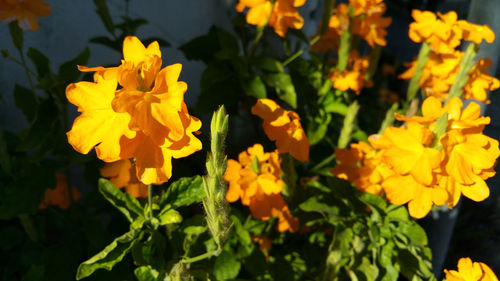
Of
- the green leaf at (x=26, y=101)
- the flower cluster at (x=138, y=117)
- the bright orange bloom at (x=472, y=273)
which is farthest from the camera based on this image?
the green leaf at (x=26, y=101)

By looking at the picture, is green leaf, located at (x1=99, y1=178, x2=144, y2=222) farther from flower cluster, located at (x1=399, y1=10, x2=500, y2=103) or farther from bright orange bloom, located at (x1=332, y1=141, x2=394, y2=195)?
flower cluster, located at (x1=399, y1=10, x2=500, y2=103)

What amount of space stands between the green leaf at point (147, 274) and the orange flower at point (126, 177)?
0.87 ft

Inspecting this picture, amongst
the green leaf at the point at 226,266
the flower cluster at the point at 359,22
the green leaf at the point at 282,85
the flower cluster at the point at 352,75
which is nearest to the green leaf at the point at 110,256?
the green leaf at the point at 226,266

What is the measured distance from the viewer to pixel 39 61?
1397 millimetres

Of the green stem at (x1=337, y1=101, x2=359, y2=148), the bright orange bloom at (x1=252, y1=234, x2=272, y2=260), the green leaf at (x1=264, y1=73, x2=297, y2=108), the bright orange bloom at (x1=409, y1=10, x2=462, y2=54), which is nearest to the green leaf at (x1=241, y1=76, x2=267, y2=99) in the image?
the green leaf at (x1=264, y1=73, x2=297, y2=108)

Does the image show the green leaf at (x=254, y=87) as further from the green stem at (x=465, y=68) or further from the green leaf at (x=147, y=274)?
the green leaf at (x=147, y=274)

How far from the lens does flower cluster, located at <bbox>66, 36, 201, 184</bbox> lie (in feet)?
2.59

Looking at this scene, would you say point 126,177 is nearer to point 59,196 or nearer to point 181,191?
point 181,191

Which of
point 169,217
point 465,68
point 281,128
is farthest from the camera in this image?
point 465,68

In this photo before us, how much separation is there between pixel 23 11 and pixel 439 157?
1.44 metres

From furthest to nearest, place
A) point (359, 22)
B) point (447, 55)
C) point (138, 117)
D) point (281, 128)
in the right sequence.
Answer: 1. point (359, 22)
2. point (447, 55)
3. point (281, 128)
4. point (138, 117)

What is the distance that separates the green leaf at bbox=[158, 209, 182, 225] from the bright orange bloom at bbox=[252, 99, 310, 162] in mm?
400

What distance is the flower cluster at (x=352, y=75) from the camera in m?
1.88

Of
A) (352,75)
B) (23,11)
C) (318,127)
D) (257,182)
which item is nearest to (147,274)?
(257,182)
